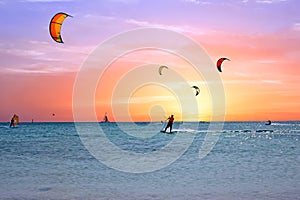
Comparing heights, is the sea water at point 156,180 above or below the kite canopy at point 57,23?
below

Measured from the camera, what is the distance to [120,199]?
12.4 meters

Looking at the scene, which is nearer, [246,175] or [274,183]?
[274,183]

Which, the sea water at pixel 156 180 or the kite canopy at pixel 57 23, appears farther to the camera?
the kite canopy at pixel 57 23

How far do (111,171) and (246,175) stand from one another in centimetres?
565

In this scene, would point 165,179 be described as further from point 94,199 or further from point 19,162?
point 19,162

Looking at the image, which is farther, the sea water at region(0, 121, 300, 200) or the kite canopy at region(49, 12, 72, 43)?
the kite canopy at region(49, 12, 72, 43)

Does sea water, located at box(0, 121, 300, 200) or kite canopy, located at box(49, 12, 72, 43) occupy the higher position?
kite canopy, located at box(49, 12, 72, 43)

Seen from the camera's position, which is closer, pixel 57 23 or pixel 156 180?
pixel 156 180

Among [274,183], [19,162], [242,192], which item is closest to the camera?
[242,192]

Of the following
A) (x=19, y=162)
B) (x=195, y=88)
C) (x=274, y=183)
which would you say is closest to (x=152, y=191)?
(x=274, y=183)

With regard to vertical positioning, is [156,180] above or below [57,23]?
below

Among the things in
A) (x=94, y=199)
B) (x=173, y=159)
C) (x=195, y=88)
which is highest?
(x=195, y=88)

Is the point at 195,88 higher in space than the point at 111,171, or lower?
higher

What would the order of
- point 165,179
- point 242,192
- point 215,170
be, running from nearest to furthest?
1. point 242,192
2. point 165,179
3. point 215,170
